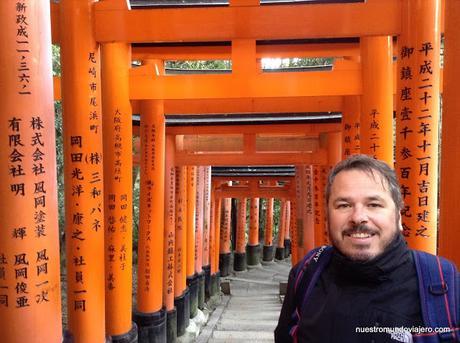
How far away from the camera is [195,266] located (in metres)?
11.5

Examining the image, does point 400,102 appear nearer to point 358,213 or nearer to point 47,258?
point 358,213

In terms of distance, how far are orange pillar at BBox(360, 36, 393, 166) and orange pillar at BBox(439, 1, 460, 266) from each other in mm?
2191

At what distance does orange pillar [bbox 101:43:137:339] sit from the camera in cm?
493

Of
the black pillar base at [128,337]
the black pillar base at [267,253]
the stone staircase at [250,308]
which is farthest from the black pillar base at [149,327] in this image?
the black pillar base at [267,253]

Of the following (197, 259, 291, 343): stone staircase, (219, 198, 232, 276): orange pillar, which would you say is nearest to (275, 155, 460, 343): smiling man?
(197, 259, 291, 343): stone staircase

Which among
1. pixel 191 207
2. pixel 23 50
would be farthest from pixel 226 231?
pixel 23 50

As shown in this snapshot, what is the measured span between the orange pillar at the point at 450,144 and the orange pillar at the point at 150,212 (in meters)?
4.57

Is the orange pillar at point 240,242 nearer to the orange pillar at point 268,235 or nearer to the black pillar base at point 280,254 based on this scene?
the orange pillar at point 268,235

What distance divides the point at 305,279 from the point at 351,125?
186 inches

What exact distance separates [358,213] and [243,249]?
17409 millimetres

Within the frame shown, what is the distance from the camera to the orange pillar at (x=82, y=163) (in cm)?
394

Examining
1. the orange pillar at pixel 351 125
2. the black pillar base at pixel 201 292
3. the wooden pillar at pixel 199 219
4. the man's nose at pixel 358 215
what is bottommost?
the black pillar base at pixel 201 292

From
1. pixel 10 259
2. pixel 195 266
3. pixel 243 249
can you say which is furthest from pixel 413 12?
pixel 243 249

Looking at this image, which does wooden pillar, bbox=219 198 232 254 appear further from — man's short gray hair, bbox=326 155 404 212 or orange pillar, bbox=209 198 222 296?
man's short gray hair, bbox=326 155 404 212
